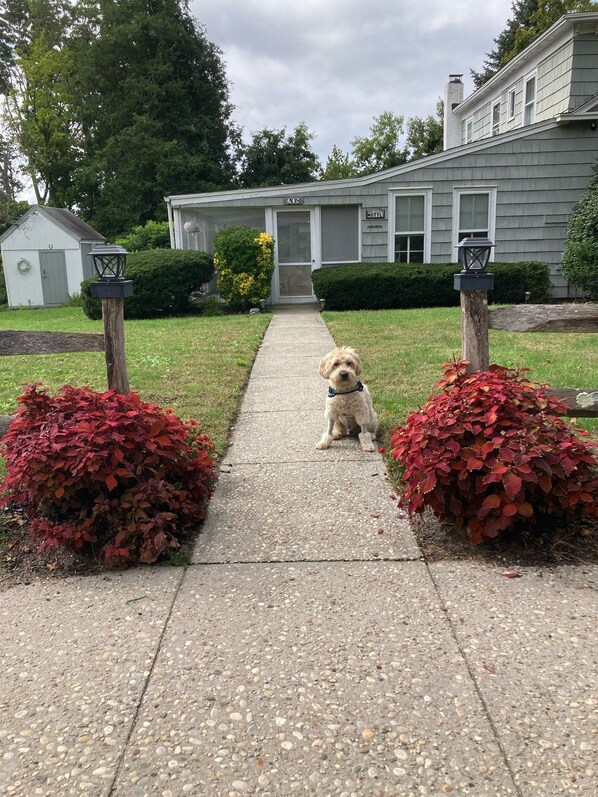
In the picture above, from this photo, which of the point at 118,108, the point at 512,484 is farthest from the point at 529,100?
the point at 118,108

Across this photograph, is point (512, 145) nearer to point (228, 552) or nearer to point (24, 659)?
point (228, 552)

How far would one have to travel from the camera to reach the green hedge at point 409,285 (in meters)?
13.5

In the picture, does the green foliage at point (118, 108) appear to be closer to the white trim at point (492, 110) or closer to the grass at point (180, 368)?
the white trim at point (492, 110)

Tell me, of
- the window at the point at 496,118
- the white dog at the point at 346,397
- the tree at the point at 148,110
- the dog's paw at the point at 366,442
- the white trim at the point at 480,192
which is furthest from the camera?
the tree at the point at 148,110

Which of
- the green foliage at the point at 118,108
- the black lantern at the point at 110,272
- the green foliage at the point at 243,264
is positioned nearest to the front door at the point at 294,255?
the green foliage at the point at 243,264

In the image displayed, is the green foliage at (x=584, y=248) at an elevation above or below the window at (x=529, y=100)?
below

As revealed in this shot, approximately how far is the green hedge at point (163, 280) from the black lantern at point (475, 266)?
1114cm

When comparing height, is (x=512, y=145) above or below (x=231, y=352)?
above

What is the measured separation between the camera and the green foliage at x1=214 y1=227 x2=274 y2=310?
1403 cm

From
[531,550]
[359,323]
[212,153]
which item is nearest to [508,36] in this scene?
[212,153]

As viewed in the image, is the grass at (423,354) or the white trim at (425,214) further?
the white trim at (425,214)

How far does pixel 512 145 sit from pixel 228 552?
1392 cm

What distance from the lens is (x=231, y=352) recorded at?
9.08m

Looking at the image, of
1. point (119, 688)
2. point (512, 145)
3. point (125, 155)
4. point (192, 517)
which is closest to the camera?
point (119, 688)
